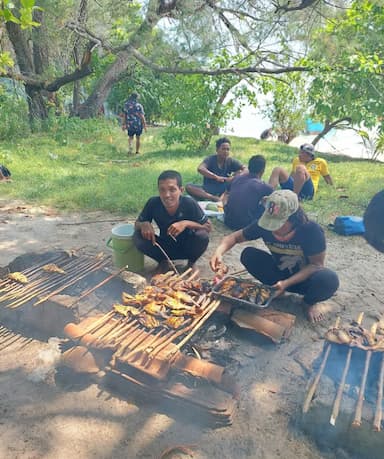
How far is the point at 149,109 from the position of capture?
18781 millimetres

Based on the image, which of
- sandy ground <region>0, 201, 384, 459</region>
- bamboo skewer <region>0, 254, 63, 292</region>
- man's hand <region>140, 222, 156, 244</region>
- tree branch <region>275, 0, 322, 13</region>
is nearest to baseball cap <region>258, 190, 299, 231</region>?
sandy ground <region>0, 201, 384, 459</region>

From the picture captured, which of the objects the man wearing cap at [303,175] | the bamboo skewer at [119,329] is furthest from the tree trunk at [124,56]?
the bamboo skewer at [119,329]

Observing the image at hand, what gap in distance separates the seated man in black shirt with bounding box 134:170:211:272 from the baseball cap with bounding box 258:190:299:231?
3.83 feet

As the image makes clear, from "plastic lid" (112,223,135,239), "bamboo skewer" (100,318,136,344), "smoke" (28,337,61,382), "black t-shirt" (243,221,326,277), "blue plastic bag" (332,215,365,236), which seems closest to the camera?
"bamboo skewer" (100,318,136,344)

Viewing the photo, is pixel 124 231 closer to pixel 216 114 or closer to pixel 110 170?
pixel 110 170

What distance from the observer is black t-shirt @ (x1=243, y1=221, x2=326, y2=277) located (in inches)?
139

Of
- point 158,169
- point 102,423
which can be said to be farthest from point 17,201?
point 102,423

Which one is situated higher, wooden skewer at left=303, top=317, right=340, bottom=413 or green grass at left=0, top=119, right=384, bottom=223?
wooden skewer at left=303, top=317, right=340, bottom=413

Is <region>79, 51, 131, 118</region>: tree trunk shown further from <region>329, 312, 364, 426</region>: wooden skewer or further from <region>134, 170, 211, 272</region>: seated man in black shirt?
<region>329, 312, 364, 426</region>: wooden skewer

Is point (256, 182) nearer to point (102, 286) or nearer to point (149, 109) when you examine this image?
point (102, 286)

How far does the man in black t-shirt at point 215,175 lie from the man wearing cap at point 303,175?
3.09 ft

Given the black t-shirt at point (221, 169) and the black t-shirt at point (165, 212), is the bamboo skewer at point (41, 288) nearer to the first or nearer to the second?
the black t-shirt at point (165, 212)

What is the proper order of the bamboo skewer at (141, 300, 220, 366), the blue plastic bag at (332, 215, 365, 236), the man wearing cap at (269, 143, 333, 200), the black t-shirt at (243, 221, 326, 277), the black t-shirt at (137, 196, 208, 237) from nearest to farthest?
the bamboo skewer at (141, 300, 220, 366)
the black t-shirt at (243, 221, 326, 277)
the black t-shirt at (137, 196, 208, 237)
the blue plastic bag at (332, 215, 365, 236)
the man wearing cap at (269, 143, 333, 200)

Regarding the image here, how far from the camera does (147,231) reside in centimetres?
425
